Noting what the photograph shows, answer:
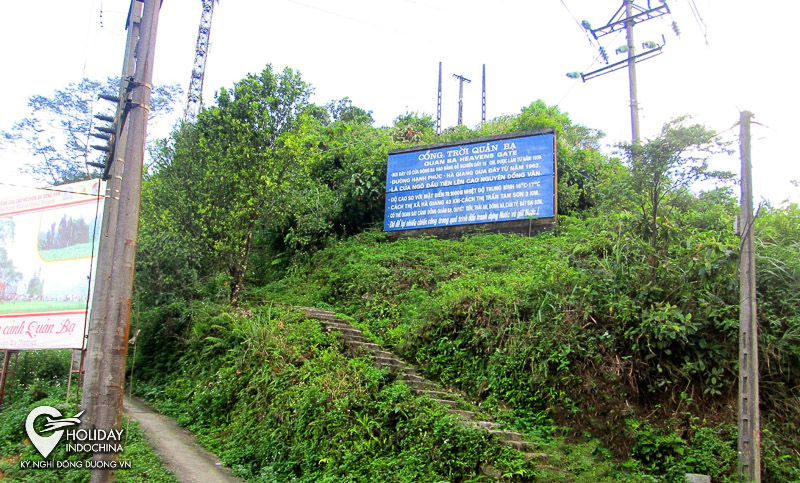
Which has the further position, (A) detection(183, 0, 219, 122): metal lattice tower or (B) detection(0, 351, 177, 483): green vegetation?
(A) detection(183, 0, 219, 122): metal lattice tower

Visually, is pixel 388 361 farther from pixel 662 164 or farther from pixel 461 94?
pixel 461 94

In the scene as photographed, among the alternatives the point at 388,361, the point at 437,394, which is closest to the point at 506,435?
the point at 437,394

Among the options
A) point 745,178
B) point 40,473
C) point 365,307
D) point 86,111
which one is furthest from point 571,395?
point 86,111

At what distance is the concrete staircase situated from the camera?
7.90m

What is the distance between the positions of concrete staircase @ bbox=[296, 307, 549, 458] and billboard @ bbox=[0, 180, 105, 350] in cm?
439

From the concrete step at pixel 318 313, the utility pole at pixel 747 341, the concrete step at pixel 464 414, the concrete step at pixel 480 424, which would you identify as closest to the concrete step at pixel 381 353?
the concrete step at pixel 318 313

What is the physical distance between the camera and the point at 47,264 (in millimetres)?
10820

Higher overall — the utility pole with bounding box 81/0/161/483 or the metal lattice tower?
the metal lattice tower

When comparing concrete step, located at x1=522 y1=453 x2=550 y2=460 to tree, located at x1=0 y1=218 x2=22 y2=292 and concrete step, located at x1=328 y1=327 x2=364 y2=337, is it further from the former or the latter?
tree, located at x1=0 y1=218 x2=22 y2=292

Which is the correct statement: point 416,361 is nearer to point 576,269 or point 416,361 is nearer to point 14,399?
point 576,269

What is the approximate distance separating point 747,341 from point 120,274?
7378mm

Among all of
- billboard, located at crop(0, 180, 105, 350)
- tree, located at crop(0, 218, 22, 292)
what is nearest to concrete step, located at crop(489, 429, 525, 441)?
billboard, located at crop(0, 180, 105, 350)

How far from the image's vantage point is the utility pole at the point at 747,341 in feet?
22.3

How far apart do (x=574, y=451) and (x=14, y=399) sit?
10.9 m
